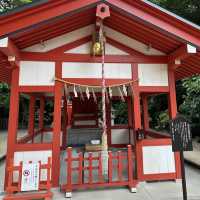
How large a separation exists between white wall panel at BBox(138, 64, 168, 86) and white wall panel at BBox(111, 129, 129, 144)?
442 centimetres

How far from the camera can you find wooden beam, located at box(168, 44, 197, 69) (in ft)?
13.1

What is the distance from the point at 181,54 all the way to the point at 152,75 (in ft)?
2.79

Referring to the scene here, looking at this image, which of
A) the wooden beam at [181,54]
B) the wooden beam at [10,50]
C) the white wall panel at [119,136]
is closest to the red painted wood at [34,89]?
the wooden beam at [10,50]

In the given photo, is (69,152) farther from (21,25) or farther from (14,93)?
(21,25)

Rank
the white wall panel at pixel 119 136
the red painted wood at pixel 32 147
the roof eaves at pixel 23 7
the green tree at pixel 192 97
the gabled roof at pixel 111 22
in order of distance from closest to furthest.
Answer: the roof eaves at pixel 23 7
the gabled roof at pixel 111 22
the red painted wood at pixel 32 147
the green tree at pixel 192 97
the white wall panel at pixel 119 136

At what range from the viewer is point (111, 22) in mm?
4543

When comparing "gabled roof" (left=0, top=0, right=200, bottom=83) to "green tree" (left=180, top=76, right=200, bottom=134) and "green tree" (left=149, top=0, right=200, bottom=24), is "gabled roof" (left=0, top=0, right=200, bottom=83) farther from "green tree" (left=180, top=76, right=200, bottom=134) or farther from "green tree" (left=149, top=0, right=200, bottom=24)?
"green tree" (left=149, top=0, right=200, bottom=24)

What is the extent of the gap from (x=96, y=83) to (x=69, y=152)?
1781 millimetres

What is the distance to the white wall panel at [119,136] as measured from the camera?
8.61 meters

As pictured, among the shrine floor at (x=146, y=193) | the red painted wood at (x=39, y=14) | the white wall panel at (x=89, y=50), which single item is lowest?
the shrine floor at (x=146, y=193)

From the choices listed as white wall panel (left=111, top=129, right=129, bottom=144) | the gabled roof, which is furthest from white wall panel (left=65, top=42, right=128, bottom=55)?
white wall panel (left=111, top=129, right=129, bottom=144)

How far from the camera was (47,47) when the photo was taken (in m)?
4.55

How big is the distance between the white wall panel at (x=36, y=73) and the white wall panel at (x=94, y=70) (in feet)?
1.10

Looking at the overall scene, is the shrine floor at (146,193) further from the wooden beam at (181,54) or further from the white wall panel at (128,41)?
the white wall panel at (128,41)
